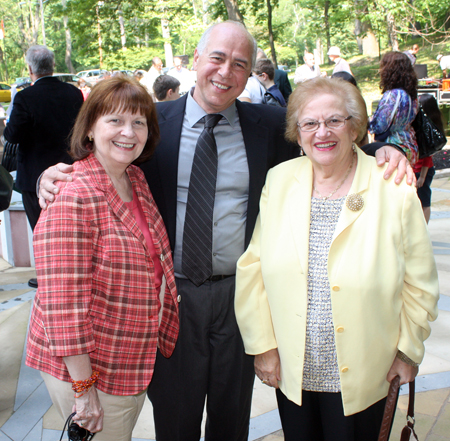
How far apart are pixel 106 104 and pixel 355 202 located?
103cm

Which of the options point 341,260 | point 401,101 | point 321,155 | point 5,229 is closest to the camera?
point 341,260

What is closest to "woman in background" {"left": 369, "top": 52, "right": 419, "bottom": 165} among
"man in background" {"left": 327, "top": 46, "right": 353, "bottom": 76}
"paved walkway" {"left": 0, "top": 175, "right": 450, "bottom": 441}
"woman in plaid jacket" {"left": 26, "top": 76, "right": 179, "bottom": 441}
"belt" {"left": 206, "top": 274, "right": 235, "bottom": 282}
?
"paved walkway" {"left": 0, "top": 175, "right": 450, "bottom": 441}

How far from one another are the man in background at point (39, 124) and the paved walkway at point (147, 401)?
1.22 meters

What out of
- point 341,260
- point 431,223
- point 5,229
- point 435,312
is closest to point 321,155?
point 341,260

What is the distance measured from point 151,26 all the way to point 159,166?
25197 millimetres

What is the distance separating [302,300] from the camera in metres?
1.93

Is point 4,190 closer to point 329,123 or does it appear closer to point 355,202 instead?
point 329,123

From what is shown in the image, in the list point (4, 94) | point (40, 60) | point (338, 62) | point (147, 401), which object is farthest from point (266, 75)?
point (4, 94)

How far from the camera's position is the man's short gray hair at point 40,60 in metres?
4.62

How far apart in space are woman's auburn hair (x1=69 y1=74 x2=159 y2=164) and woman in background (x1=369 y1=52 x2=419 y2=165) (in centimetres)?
355

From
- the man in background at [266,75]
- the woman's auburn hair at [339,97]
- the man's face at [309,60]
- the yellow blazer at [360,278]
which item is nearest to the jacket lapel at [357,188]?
the yellow blazer at [360,278]

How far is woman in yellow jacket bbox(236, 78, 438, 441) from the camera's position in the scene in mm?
1870

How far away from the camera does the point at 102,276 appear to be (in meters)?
1.80

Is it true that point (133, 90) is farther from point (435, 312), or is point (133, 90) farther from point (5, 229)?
point (5, 229)
